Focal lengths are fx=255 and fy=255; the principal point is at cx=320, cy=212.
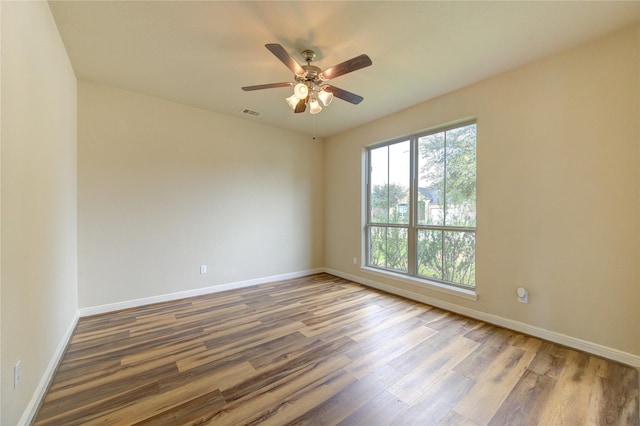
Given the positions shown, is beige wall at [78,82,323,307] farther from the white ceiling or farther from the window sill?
the window sill

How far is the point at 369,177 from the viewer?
453 centimetres

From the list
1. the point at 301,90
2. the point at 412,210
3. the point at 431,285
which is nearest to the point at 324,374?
the point at 431,285

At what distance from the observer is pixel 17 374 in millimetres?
1392

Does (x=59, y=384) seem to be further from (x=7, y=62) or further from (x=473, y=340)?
(x=473, y=340)

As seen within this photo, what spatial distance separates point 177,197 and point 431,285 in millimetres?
3714

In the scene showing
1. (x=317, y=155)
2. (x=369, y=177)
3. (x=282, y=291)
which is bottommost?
(x=282, y=291)

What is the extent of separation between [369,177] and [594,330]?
10.6 feet


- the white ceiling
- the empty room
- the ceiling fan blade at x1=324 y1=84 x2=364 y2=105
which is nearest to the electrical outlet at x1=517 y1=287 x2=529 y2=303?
the empty room

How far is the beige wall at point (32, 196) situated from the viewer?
1331 mm

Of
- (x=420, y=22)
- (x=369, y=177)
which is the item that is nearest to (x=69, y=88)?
(x=420, y=22)

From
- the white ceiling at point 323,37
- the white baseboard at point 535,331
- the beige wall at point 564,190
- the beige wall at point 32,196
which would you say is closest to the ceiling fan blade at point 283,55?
the white ceiling at point 323,37

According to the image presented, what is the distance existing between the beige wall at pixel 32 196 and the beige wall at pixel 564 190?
3.80m

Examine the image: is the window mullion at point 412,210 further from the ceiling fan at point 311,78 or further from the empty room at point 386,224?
the ceiling fan at point 311,78

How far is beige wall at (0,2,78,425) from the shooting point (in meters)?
1.33
